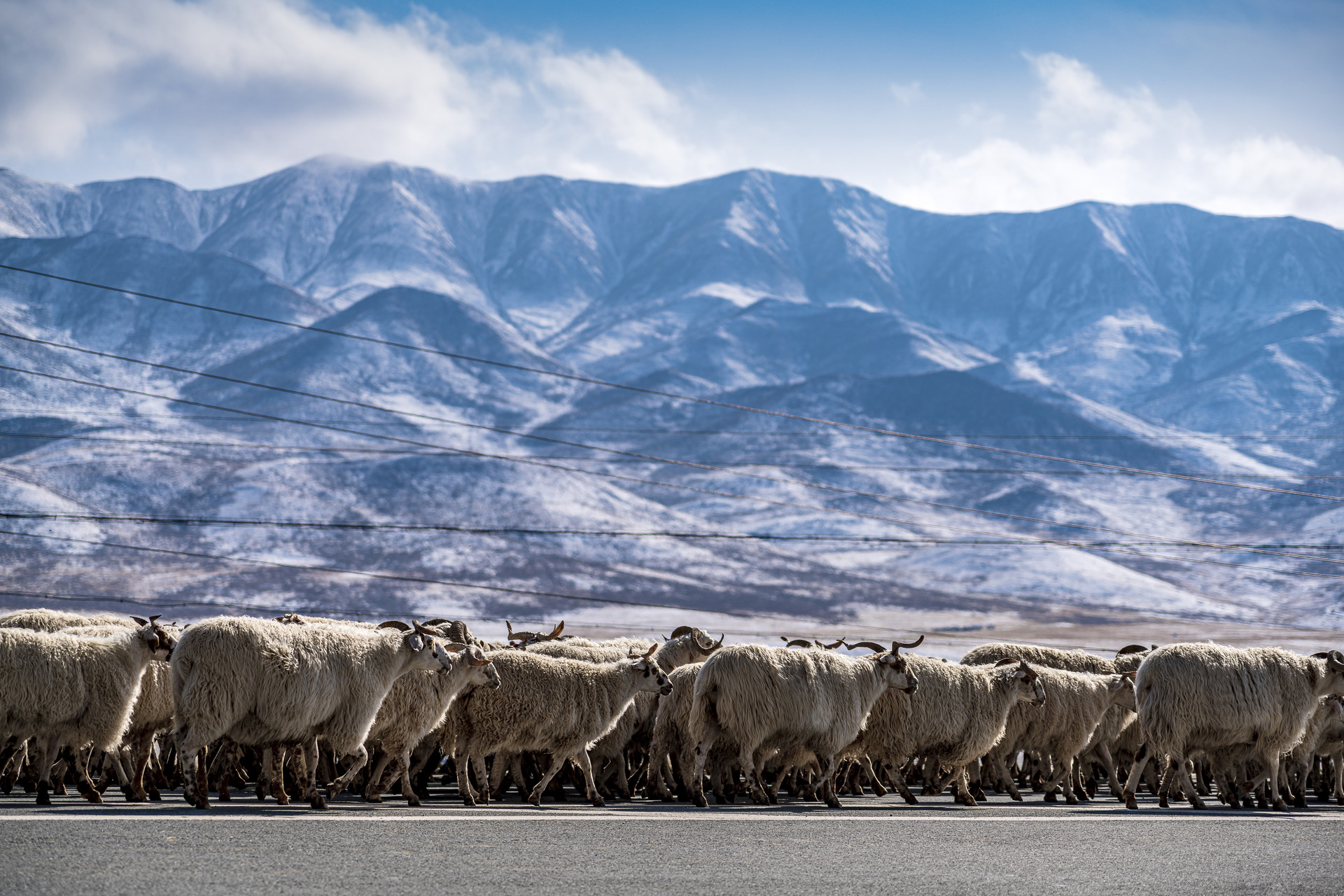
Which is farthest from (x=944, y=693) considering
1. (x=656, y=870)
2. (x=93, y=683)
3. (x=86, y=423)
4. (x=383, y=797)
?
(x=86, y=423)

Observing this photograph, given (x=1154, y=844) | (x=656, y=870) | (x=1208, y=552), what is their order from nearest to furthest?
(x=656, y=870) → (x=1154, y=844) → (x=1208, y=552)

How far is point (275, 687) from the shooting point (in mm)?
14250

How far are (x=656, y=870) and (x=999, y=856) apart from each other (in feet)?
11.0

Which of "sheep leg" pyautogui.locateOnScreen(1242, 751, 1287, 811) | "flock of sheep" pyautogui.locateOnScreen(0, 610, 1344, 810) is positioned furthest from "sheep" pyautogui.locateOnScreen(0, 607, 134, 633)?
"sheep leg" pyautogui.locateOnScreen(1242, 751, 1287, 811)

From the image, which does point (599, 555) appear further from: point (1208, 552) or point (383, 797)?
point (383, 797)

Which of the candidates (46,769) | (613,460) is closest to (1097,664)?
(46,769)

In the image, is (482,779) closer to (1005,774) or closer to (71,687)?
(71,687)

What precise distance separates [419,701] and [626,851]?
519 centimetres

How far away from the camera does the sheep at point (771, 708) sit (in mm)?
17125

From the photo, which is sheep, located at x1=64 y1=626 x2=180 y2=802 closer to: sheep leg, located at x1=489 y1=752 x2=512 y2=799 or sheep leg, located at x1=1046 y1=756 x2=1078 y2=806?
A: sheep leg, located at x1=489 y1=752 x2=512 y2=799

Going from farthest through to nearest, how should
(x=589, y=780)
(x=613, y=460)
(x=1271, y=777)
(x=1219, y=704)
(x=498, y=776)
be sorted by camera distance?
(x=613, y=460) < (x=498, y=776) < (x=1271, y=777) < (x=1219, y=704) < (x=589, y=780)

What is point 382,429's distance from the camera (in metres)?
169

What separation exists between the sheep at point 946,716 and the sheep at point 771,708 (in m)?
0.95

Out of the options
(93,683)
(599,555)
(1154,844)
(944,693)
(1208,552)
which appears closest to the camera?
(1154,844)
